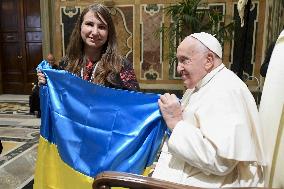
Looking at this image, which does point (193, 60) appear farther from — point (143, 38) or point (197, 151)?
point (143, 38)

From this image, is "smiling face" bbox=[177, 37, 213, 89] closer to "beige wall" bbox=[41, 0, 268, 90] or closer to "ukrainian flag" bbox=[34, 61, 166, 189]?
"ukrainian flag" bbox=[34, 61, 166, 189]

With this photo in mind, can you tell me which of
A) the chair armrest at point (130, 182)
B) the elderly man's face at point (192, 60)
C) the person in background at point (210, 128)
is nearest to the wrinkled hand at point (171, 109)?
the person in background at point (210, 128)

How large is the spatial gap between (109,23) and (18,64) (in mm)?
6914

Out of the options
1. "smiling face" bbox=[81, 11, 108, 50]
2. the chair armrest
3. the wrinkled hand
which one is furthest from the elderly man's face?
"smiling face" bbox=[81, 11, 108, 50]

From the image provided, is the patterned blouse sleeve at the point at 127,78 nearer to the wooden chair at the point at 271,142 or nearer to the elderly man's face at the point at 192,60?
the elderly man's face at the point at 192,60

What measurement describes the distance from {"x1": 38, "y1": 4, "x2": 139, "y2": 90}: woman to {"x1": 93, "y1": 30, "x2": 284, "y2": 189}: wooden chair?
0.75 metres

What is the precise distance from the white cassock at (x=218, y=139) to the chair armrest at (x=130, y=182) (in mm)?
164

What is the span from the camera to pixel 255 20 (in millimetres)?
5180

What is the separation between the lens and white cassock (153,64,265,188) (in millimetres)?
1188

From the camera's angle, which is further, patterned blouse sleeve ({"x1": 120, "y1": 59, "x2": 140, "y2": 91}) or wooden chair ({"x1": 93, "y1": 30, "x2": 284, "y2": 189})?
patterned blouse sleeve ({"x1": 120, "y1": 59, "x2": 140, "y2": 91})

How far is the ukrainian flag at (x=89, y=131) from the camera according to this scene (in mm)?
1567

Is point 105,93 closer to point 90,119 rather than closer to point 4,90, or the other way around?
point 90,119

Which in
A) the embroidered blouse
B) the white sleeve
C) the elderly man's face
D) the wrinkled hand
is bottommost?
the white sleeve

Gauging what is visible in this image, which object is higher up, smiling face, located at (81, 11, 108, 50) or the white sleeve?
smiling face, located at (81, 11, 108, 50)
